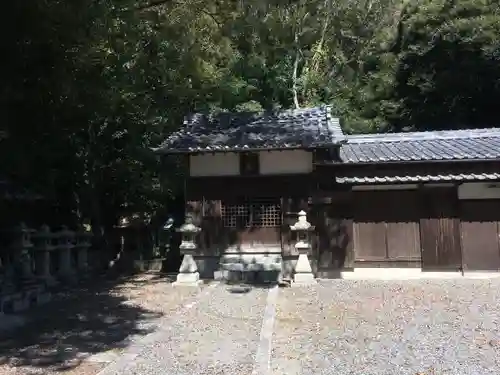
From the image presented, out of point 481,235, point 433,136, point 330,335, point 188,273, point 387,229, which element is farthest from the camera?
point 433,136

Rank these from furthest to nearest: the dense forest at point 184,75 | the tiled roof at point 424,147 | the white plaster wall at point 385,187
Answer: the white plaster wall at point 385,187, the tiled roof at point 424,147, the dense forest at point 184,75

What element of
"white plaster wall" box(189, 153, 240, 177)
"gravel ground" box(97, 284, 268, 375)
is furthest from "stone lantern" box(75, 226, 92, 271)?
"gravel ground" box(97, 284, 268, 375)

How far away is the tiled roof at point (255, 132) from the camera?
12891 mm

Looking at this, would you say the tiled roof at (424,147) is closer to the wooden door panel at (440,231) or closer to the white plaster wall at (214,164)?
the wooden door panel at (440,231)

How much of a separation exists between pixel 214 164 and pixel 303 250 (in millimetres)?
3464

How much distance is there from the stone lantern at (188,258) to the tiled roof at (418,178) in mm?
4041

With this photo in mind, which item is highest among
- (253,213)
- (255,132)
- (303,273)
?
(255,132)

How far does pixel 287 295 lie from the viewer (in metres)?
10.8

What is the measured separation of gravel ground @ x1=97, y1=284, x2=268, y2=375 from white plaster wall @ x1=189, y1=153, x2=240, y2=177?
4475 mm

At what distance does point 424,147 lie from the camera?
1407 centimetres

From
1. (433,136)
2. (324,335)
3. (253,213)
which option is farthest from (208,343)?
(433,136)

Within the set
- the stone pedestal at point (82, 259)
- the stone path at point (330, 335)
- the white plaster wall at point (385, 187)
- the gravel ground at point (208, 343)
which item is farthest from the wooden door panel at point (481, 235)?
the stone pedestal at point (82, 259)

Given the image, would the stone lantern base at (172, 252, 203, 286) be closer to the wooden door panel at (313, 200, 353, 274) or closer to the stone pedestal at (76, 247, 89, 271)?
the wooden door panel at (313, 200, 353, 274)

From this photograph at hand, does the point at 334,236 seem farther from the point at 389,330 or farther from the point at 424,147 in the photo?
the point at 389,330
